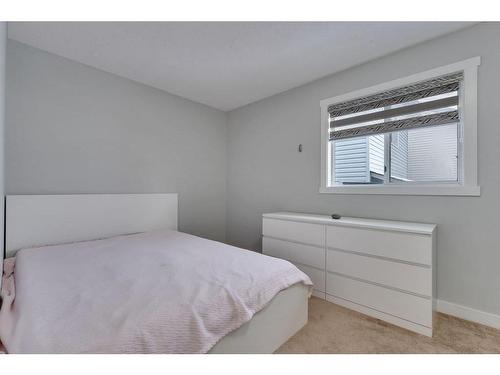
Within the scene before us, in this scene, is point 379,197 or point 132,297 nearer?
point 132,297

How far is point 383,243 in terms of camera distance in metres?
1.80

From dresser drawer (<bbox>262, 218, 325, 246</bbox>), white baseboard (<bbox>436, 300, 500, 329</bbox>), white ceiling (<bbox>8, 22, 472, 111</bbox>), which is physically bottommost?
white baseboard (<bbox>436, 300, 500, 329</bbox>)

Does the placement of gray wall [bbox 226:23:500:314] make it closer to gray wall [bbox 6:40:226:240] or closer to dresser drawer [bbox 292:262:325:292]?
gray wall [bbox 6:40:226:240]

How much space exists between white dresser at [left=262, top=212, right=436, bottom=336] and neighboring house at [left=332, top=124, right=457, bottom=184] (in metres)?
0.52

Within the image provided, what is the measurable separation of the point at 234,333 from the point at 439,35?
266 cm

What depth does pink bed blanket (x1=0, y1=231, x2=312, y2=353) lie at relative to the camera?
88 centimetres

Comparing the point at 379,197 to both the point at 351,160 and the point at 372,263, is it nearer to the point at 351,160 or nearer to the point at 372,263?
the point at 351,160

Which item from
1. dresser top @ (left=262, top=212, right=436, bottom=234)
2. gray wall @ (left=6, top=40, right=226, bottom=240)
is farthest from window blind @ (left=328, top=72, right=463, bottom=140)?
gray wall @ (left=6, top=40, right=226, bottom=240)

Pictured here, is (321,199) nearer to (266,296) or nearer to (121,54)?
(266,296)

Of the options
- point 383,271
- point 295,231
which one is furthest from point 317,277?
point 383,271

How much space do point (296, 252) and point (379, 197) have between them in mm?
953
